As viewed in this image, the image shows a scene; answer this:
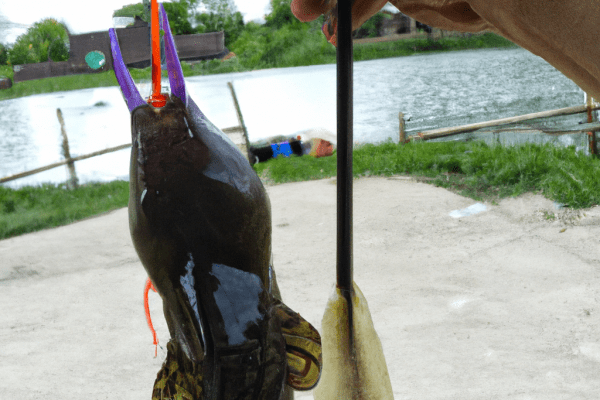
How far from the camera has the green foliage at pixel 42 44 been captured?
4383 millimetres

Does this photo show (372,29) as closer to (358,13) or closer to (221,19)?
(221,19)

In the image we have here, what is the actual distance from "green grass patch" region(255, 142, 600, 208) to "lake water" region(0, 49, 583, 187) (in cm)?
53

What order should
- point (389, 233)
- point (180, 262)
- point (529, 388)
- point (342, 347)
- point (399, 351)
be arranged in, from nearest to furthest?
point (180, 262), point (342, 347), point (529, 388), point (399, 351), point (389, 233)

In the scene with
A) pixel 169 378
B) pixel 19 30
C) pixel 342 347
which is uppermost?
pixel 19 30

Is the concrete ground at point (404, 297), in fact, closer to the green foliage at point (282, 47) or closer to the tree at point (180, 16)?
the tree at point (180, 16)

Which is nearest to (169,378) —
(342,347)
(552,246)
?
(342,347)

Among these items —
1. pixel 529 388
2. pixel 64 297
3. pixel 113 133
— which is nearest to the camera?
pixel 529 388

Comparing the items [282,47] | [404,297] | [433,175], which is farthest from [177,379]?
[282,47]

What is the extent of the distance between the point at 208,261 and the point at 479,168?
490cm

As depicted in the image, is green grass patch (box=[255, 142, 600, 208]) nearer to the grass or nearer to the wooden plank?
the grass

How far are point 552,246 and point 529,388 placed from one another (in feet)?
5.33

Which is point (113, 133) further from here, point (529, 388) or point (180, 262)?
point (180, 262)

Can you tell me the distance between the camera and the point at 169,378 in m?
0.32

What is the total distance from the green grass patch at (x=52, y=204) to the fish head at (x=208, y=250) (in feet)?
15.1
